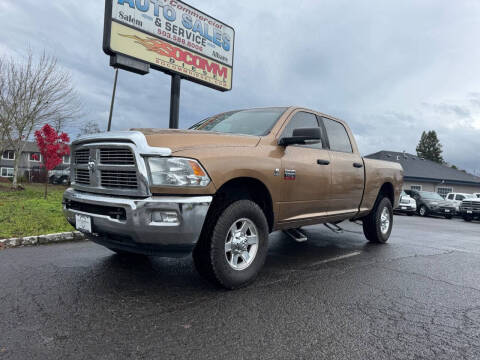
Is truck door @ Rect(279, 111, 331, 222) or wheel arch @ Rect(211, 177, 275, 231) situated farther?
truck door @ Rect(279, 111, 331, 222)

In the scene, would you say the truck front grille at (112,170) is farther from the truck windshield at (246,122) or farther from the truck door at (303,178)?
the truck door at (303,178)

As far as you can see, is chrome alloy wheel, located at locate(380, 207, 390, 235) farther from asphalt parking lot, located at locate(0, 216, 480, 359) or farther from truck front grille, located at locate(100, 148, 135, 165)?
truck front grille, located at locate(100, 148, 135, 165)

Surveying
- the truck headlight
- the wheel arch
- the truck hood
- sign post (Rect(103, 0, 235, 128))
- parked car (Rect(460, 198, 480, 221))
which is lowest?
parked car (Rect(460, 198, 480, 221))

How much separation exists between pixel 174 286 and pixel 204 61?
30.8ft

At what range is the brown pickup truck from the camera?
2992 mm

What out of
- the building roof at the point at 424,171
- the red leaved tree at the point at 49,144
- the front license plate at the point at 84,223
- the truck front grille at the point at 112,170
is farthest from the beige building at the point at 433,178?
the front license plate at the point at 84,223

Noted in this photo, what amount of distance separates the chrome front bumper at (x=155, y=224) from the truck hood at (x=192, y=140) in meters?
0.48

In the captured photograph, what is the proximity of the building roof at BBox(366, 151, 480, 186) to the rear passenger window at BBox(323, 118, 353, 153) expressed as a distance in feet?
102

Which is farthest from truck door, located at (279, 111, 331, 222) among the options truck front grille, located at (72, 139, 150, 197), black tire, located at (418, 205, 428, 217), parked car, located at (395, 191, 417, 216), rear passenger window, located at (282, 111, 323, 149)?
black tire, located at (418, 205, 428, 217)

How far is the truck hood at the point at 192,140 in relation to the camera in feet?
10.2

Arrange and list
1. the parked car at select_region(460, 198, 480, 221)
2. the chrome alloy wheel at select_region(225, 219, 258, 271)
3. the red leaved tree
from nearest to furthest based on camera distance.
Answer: the chrome alloy wheel at select_region(225, 219, 258, 271) → the red leaved tree → the parked car at select_region(460, 198, 480, 221)

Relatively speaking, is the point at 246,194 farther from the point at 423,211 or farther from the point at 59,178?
the point at 59,178

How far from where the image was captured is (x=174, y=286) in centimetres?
351

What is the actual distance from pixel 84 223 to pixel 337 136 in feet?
12.3
